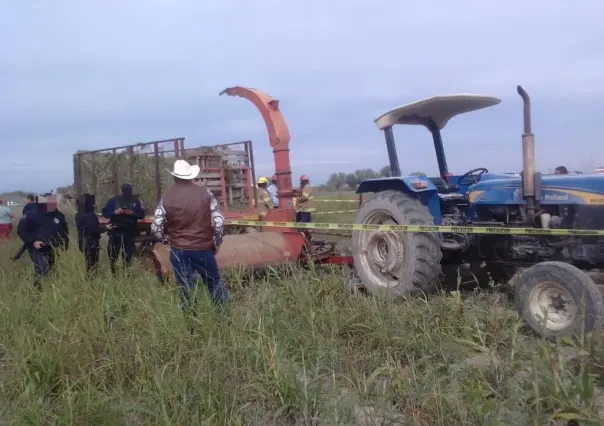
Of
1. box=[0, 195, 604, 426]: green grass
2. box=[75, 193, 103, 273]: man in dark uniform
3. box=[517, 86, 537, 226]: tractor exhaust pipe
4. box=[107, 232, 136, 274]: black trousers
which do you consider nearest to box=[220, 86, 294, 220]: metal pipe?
box=[107, 232, 136, 274]: black trousers

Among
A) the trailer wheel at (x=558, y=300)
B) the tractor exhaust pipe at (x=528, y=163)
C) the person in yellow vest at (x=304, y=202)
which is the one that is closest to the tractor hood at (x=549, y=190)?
the tractor exhaust pipe at (x=528, y=163)

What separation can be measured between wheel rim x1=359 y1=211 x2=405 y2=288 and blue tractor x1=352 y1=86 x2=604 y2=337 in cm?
1

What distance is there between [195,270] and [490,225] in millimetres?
2862

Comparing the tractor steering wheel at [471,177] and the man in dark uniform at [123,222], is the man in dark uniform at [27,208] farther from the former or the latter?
the tractor steering wheel at [471,177]

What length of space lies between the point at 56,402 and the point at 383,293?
2.77 metres

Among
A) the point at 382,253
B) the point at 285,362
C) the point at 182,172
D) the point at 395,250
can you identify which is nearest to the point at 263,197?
the point at 382,253

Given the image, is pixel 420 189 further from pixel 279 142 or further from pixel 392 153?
pixel 279 142

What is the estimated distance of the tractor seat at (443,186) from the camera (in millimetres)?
6477

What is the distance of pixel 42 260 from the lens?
690cm

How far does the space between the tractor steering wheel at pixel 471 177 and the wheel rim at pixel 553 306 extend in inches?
82.2

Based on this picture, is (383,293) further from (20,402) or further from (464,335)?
(20,402)

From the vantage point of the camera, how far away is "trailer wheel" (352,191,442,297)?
564cm

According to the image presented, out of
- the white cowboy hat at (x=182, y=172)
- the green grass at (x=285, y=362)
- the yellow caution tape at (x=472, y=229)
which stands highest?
the white cowboy hat at (x=182, y=172)

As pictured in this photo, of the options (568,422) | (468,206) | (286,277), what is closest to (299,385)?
(568,422)
